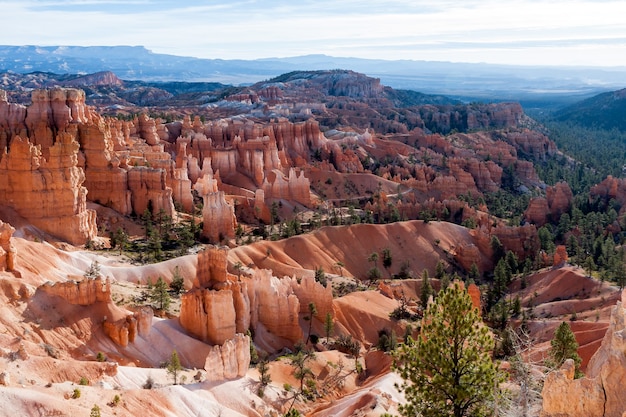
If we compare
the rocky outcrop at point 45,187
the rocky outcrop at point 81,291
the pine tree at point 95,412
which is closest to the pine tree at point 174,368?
the rocky outcrop at point 81,291

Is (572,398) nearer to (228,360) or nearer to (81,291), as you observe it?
(228,360)

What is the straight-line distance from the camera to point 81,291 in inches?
1340

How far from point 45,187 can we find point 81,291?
1613cm

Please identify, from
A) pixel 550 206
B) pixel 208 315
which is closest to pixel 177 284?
pixel 208 315

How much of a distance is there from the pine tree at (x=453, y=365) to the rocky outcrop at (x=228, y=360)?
519 inches

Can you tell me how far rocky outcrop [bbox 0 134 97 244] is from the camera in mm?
46719

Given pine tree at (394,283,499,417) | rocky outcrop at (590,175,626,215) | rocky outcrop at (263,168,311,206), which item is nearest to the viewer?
pine tree at (394,283,499,417)

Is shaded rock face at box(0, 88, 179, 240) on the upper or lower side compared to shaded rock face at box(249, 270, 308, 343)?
upper

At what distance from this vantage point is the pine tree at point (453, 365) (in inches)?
773

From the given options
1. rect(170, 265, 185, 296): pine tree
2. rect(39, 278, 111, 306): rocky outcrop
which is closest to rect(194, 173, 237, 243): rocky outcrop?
rect(170, 265, 185, 296): pine tree

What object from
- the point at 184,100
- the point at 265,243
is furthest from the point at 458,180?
the point at 184,100

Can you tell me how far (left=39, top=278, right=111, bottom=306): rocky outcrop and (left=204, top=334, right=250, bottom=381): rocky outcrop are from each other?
700 centimetres

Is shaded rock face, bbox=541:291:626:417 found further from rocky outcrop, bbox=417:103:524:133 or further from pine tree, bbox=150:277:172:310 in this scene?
rocky outcrop, bbox=417:103:524:133

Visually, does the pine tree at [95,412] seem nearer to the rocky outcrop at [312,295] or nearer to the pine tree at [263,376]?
the pine tree at [263,376]
